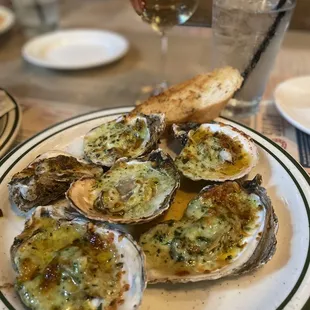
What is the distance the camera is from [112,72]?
1630 mm

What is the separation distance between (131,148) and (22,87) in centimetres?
72

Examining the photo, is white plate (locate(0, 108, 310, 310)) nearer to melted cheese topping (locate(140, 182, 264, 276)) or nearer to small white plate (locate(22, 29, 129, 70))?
melted cheese topping (locate(140, 182, 264, 276))

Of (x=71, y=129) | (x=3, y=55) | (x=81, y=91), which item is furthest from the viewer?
(x=3, y=55)

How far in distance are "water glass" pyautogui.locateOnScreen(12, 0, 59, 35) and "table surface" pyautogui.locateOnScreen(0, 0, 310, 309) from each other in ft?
0.21

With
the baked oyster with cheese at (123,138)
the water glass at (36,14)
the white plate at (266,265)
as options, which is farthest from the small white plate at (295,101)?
the water glass at (36,14)

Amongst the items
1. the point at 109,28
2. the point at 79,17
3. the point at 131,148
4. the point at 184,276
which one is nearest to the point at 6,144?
the point at 131,148

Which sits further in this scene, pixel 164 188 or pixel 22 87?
pixel 22 87

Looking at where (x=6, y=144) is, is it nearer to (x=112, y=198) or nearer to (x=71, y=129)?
(x=71, y=129)

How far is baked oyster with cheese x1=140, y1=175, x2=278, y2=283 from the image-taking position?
0.72m

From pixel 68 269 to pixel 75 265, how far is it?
1 centimetres

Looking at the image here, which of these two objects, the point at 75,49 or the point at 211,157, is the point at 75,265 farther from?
the point at 75,49

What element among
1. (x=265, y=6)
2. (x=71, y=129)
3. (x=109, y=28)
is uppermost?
(x=265, y=6)

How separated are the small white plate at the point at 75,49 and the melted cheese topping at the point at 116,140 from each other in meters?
0.60

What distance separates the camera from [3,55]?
5.73 feet
